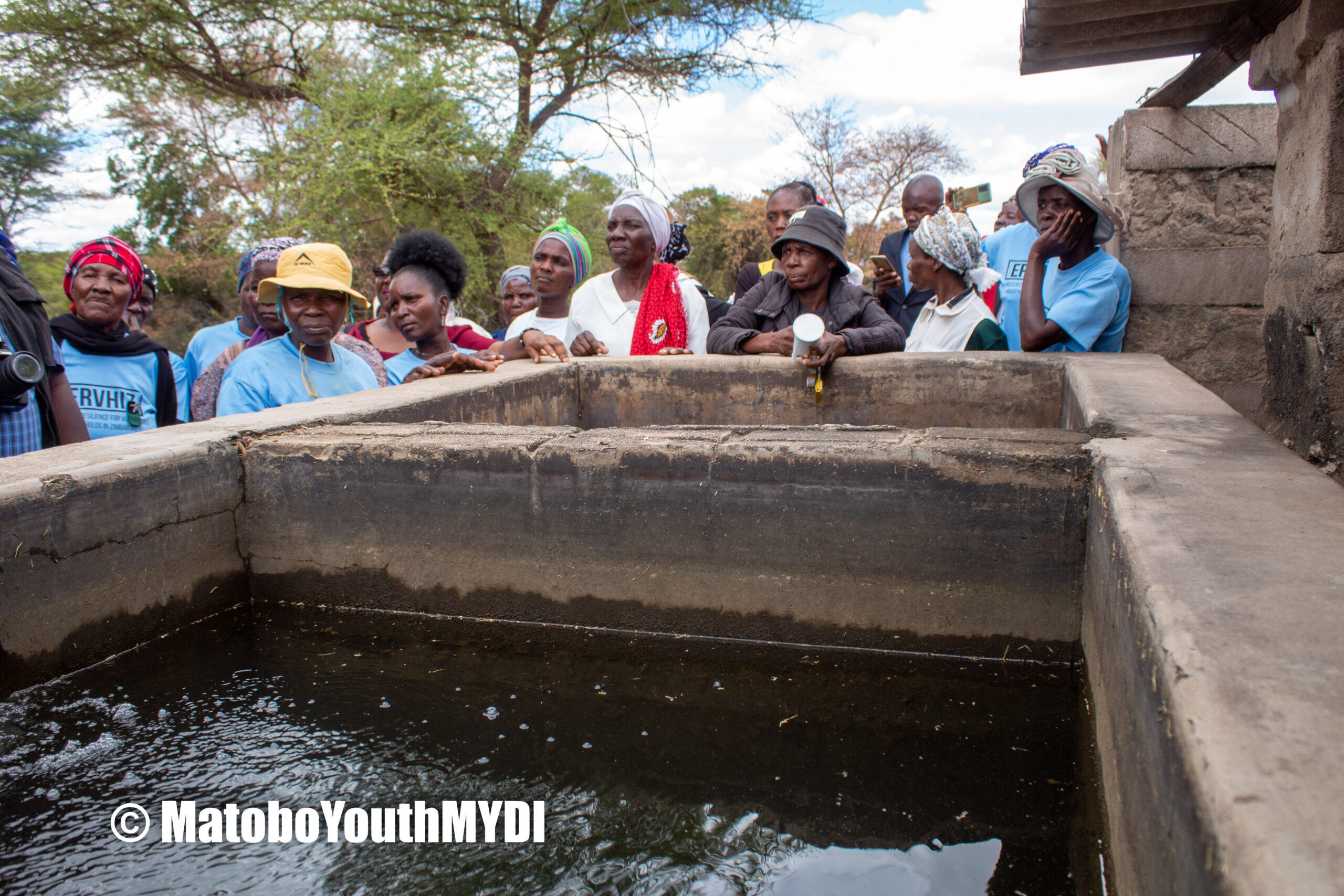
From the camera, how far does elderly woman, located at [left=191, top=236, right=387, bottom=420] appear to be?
3920 millimetres

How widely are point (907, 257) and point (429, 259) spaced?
2.86 meters

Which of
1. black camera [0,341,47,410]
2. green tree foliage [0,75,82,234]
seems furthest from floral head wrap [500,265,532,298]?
green tree foliage [0,75,82,234]

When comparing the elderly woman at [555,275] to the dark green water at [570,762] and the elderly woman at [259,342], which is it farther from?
the dark green water at [570,762]

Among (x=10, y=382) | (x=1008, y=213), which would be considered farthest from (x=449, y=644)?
(x=1008, y=213)

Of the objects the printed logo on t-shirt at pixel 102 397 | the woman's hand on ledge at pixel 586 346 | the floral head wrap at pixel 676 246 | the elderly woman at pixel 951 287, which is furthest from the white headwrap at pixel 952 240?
the printed logo on t-shirt at pixel 102 397

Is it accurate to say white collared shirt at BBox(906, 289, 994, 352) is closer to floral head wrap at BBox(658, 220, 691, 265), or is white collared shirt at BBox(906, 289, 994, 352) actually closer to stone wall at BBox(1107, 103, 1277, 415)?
stone wall at BBox(1107, 103, 1277, 415)

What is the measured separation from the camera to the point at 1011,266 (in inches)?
185

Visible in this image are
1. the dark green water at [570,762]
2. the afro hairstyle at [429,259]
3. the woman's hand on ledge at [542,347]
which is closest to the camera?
the dark green water at [570,762]

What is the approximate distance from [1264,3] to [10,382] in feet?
15.0

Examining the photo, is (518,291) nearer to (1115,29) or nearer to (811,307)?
(811,307)

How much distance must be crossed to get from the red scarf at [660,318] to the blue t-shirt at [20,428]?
2648mm

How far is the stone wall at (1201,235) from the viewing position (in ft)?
13.9

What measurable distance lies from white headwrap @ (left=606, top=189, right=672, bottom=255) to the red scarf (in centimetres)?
16

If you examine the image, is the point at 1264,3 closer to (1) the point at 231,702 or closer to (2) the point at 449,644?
(2) the point at 449,644
